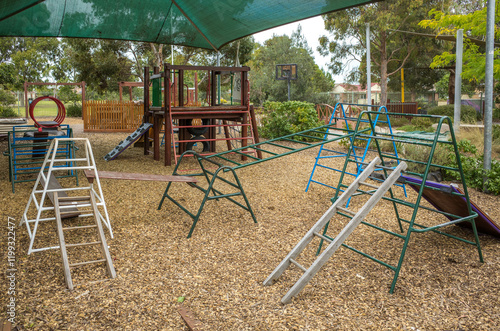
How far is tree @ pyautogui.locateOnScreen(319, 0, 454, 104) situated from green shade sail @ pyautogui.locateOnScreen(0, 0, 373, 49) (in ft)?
53.7

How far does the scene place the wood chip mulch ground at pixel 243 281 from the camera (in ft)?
8.79

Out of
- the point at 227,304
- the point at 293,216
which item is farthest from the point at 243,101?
the point at 227,304

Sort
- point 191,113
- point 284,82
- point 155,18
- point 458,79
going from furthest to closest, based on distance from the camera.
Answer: point 284,82, point 458,79, point 155,18, point 191,113

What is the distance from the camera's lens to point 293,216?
196 inches

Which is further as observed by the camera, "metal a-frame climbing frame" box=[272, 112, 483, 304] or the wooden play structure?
the wooden play structure

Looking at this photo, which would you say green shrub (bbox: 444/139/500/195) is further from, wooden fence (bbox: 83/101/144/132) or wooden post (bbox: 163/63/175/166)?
wooden fence (bbox: 83/101/144/132)

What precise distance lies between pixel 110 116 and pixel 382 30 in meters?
17.4

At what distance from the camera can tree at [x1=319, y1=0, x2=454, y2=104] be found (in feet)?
79.9

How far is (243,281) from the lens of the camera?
3.24 meters

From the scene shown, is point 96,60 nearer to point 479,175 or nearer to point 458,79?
point 458,79

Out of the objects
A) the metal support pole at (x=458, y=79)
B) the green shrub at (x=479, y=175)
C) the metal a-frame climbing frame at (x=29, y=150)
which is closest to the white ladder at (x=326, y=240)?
the green shrub at (x=479, y=175)

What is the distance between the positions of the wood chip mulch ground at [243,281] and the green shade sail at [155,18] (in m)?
4.20

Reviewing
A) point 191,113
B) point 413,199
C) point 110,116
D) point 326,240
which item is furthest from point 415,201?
point 110,116

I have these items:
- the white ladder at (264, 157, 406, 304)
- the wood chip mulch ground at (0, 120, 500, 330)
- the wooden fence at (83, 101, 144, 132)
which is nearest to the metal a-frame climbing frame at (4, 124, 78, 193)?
the wood chip mulch ground at (0, 120, 500, 330)
